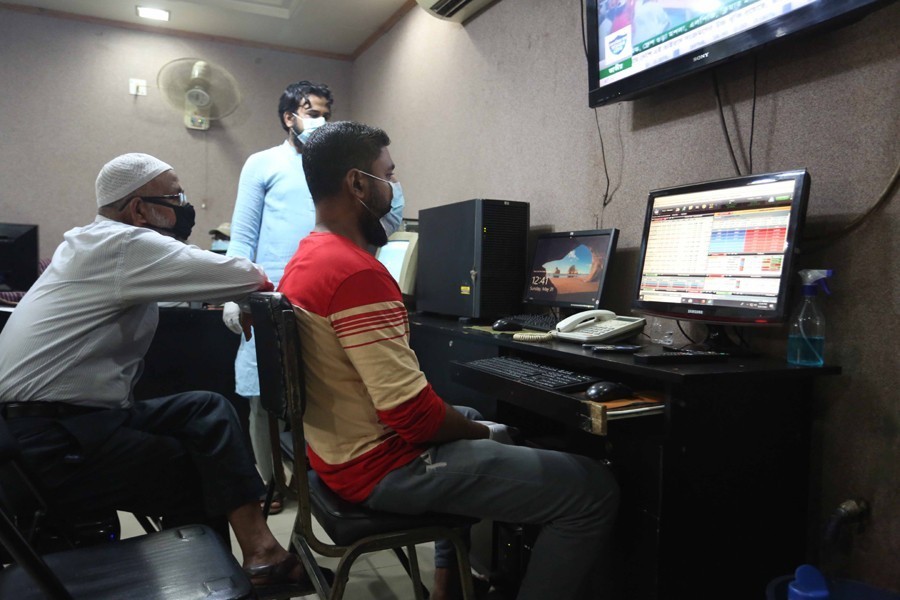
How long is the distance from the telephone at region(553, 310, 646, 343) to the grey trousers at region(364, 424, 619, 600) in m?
0.40

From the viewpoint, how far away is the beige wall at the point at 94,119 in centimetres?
407

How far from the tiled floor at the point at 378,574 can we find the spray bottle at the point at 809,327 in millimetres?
1240

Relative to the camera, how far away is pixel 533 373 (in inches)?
59.9

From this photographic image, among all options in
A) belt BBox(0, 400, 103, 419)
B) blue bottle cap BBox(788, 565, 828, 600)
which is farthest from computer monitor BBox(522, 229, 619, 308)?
belt BBox(0, 400, 103, 419)

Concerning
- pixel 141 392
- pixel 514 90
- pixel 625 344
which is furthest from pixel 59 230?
pixel 625 344

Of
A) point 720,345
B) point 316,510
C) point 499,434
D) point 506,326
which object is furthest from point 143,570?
point 720,345

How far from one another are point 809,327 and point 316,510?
112 cm

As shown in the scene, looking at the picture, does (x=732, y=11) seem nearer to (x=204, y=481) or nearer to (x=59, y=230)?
(x=204, y=481)

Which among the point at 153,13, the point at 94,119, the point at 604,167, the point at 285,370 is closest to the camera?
the point at 285,370

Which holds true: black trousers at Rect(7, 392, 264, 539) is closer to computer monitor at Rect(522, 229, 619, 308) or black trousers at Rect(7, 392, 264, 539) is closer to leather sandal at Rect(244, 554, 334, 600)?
leather sandal at Rect(244, 554, 334, 600)

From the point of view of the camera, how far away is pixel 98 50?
423 centimetres

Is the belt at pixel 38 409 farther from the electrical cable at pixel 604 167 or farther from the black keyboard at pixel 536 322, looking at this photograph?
the electrical cable at pixel 604 167

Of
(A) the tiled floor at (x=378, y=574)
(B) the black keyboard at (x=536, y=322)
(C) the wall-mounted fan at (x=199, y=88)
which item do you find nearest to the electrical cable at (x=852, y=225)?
(B) the black keyboard at (x=536, y=322)

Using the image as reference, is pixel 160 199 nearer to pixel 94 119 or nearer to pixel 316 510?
pixel 316 510
